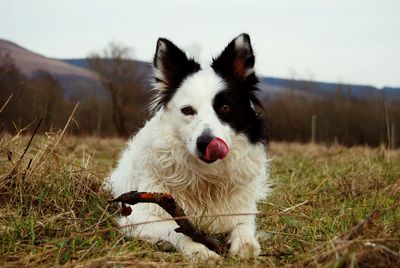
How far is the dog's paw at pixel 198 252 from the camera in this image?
116 inches

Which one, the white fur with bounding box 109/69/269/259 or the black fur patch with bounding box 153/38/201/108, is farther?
the black fur patch with bounding box 153/38/201/108

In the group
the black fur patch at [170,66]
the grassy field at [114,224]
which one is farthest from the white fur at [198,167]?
the grassy field at [114,224]

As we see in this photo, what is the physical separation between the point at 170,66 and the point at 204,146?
1.09 meters

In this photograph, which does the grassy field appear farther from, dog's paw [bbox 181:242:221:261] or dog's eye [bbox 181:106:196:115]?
dog's eye [bbox 181:106:196:115]

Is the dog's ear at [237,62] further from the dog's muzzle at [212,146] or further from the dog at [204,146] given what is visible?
the dog's muzzle at [212,146]

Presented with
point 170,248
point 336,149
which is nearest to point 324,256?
point 170,248

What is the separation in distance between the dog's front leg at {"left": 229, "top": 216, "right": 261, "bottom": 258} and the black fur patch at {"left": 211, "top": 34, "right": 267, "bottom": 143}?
79 centimetres

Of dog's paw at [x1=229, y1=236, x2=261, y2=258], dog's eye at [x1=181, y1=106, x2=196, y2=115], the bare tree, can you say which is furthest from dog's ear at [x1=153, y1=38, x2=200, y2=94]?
the bare tree

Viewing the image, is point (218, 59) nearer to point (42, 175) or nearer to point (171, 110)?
point (171, 110)

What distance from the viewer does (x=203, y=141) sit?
11.1 feet

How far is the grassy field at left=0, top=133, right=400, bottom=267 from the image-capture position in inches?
103

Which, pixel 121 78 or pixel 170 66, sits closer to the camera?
pixel 170 66

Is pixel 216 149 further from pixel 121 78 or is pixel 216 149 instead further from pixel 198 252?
pixel 121 78

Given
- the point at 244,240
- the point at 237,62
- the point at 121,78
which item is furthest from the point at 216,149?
the point at 121,78
